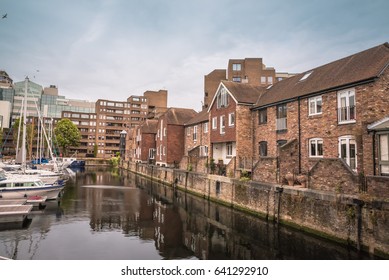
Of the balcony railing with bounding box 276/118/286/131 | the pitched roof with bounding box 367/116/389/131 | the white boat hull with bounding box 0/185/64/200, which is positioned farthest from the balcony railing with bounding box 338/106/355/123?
the white boat hull with bounding box 0/185/64/200

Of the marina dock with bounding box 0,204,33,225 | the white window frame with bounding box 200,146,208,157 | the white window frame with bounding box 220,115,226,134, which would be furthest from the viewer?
the white window frame with bounding box 200,146,208,157

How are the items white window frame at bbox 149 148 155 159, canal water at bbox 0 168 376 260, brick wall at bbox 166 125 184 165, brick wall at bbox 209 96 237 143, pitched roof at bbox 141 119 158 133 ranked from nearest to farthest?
canal water at bbox 0 168 376 260, brick wall at bbox 209 96 237 143, brick wall at bbox 166 125 184 165, white window frame at bbox 149 148 155 159, pitched roof at bbox 141 119 158 133

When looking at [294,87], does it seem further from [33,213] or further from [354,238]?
[33,213]

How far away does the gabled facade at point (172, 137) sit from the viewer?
41781 mm

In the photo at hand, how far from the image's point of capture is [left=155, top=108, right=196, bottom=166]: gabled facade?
137ft

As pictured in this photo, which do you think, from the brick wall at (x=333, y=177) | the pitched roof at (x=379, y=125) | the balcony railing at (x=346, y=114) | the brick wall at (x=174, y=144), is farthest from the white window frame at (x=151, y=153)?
the pitched roof at (x=379, y=125)

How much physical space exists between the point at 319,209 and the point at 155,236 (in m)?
8.99

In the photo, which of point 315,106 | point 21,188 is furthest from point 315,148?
point 21,188

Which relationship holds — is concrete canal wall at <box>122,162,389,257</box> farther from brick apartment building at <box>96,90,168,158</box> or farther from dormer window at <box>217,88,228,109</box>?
brick apartment building at <box>96,90,168,158</box>

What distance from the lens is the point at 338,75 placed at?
1873 centimetres

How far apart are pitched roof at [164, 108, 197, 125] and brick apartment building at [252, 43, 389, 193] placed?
2082 cm

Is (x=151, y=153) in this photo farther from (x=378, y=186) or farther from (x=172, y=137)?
(x=378, y=186)

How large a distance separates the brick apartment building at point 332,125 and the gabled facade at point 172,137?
1941cm
